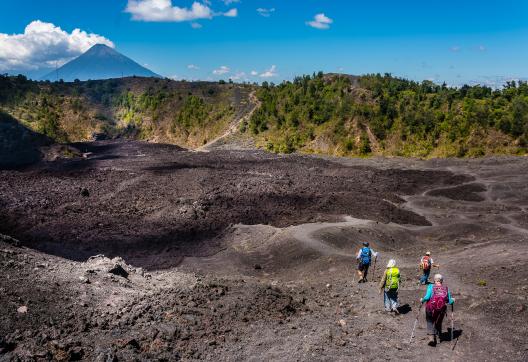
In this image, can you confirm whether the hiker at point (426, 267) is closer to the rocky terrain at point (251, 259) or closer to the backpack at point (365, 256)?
the rocky terrain at point (251, 259)

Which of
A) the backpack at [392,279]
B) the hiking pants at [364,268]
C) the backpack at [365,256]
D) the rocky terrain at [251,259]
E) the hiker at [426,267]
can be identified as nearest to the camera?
the rocky terrain at [251,259]

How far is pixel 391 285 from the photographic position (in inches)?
522

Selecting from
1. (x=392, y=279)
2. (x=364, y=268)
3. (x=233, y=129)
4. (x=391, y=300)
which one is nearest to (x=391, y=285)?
(x=392, y=279)

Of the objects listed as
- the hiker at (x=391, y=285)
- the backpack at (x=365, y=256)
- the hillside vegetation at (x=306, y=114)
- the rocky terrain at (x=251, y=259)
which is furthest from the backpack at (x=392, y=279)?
the hillside vegetation at (x=306, y=114)

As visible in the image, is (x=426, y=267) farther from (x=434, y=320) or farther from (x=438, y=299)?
(x=438, y=299)

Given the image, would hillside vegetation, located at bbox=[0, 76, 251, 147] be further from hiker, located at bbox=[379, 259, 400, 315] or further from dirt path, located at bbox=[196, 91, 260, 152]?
hiker, located at bbox=[379, 259, 400, 315]

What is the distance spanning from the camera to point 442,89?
7575 cm

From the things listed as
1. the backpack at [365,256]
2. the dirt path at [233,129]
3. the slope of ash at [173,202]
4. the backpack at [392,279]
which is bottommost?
the slope of ash at [173,202]

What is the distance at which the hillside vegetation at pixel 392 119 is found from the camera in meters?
58.7

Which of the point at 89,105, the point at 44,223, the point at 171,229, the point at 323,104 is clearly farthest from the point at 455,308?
the point at 89,105

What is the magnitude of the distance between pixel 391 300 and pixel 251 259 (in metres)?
10.2

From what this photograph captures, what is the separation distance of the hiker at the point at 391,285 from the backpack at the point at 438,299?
6.60 ft

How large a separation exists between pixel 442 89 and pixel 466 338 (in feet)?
234

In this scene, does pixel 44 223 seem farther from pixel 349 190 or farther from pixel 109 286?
pixel 349 190
